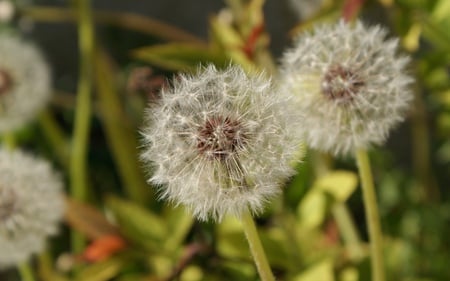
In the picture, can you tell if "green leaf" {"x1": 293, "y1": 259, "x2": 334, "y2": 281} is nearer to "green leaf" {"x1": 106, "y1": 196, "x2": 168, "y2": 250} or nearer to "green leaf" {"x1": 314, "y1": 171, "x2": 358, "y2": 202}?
"green leaf" {"x1": 314, "y1": 171, "x2": 358, "y2": 202}

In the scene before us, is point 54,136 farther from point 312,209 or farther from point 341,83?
point 341,83

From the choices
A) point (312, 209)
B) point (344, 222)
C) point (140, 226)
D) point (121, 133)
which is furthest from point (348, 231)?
point (121, 133)

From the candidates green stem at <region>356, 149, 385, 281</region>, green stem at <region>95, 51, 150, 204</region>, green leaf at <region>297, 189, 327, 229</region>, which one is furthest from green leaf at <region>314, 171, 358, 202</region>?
green stem at <region>95, 51, 150, 204</region>

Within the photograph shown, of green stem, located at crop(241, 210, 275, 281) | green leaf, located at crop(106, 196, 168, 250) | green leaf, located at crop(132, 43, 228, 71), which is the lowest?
green stem, located at crop(241, 210, 275, 281)

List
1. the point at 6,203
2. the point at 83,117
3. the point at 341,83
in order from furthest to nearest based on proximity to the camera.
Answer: the point at 83,117 → the point at 6,203 → the point at 341,83

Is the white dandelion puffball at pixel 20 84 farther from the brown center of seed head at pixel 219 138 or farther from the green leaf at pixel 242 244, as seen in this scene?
the brown center of seed head at pixel 219 138

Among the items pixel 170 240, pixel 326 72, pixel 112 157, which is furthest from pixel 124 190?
pixel 326 72
